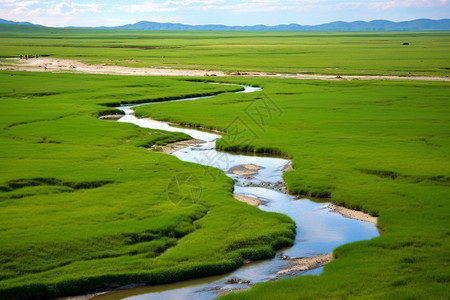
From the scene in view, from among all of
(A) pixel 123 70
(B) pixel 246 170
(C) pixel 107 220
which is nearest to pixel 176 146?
(B) pixel 246 170

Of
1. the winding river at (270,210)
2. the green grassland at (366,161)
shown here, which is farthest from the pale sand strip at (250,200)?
the green grassland at (366,161)

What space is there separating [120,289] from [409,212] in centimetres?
1232

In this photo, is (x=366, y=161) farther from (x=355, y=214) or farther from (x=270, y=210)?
(x=270, y=210)

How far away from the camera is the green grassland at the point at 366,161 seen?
1647 centimetres

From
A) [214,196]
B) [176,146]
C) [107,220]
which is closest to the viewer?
[107,220]

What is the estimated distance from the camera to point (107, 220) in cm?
2102

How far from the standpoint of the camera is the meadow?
1689 cm

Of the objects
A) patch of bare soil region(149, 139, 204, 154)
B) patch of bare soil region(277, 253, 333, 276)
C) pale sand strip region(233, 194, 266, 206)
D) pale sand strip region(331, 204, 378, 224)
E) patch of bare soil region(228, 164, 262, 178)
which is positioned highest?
patch of bare soil region(149, 139, 204, 154)

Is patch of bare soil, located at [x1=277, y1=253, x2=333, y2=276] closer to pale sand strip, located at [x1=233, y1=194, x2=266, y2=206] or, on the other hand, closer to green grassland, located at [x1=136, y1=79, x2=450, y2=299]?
green grassland, located at [x1=136, y1=79, x2=450, y2=299]

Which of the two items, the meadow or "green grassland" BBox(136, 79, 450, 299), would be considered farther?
the meadow

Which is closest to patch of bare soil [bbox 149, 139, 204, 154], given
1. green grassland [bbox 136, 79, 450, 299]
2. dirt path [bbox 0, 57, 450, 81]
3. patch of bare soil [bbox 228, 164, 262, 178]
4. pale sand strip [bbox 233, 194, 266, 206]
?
green grassland [bbox 136, 79, 450, 299]

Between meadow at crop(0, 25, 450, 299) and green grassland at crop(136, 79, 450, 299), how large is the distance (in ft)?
0.26

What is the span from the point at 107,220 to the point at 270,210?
709 centimetres

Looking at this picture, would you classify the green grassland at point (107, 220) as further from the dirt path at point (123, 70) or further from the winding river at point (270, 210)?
the dirt path at point (123, 70)
